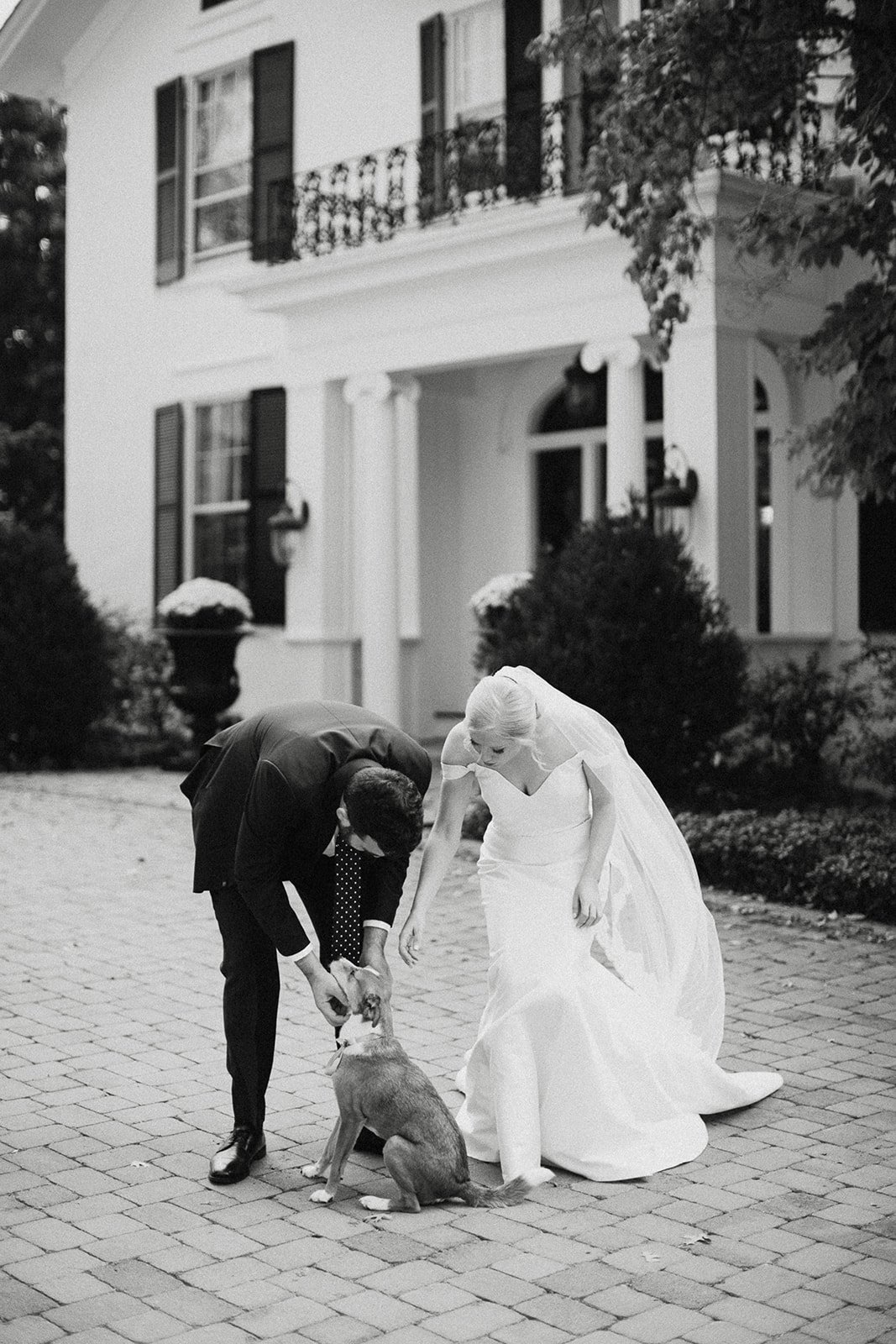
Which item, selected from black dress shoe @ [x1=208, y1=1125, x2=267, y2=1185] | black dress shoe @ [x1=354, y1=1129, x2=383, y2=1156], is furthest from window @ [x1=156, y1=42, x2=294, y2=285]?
black dress shoe @ [x1=208, y1=1125, x2=267, y2=1185]

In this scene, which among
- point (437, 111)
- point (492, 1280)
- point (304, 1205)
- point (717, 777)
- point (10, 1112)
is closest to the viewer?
point (492, 1280)

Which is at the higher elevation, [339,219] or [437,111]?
[437,111]

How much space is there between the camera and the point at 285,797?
14.4ft

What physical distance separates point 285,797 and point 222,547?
13451 millimetres

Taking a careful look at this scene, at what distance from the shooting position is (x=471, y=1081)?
17.0 feet

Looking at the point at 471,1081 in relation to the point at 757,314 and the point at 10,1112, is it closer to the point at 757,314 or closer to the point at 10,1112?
the point at 10,1112

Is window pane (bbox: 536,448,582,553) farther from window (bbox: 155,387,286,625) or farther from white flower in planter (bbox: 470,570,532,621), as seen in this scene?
white flower in planter (bbox: 470,570,532,621)

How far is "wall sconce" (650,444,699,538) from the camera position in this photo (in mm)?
12148

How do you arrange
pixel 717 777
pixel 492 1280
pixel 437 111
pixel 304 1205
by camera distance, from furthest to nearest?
pixel 437 111, pixel 717 777, pixel 304 1205, pixel 492 1280

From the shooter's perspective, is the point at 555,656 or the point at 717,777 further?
the point at 717,777

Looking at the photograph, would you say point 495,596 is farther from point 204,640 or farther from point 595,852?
point 595,852

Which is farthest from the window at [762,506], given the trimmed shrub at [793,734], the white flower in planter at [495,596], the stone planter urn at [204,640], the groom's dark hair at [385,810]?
the groom's dark hair at [385,810]

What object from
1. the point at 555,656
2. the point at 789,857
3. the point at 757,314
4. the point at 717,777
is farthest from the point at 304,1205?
the point at 757,314

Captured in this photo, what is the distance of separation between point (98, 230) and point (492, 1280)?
17.3 meters
